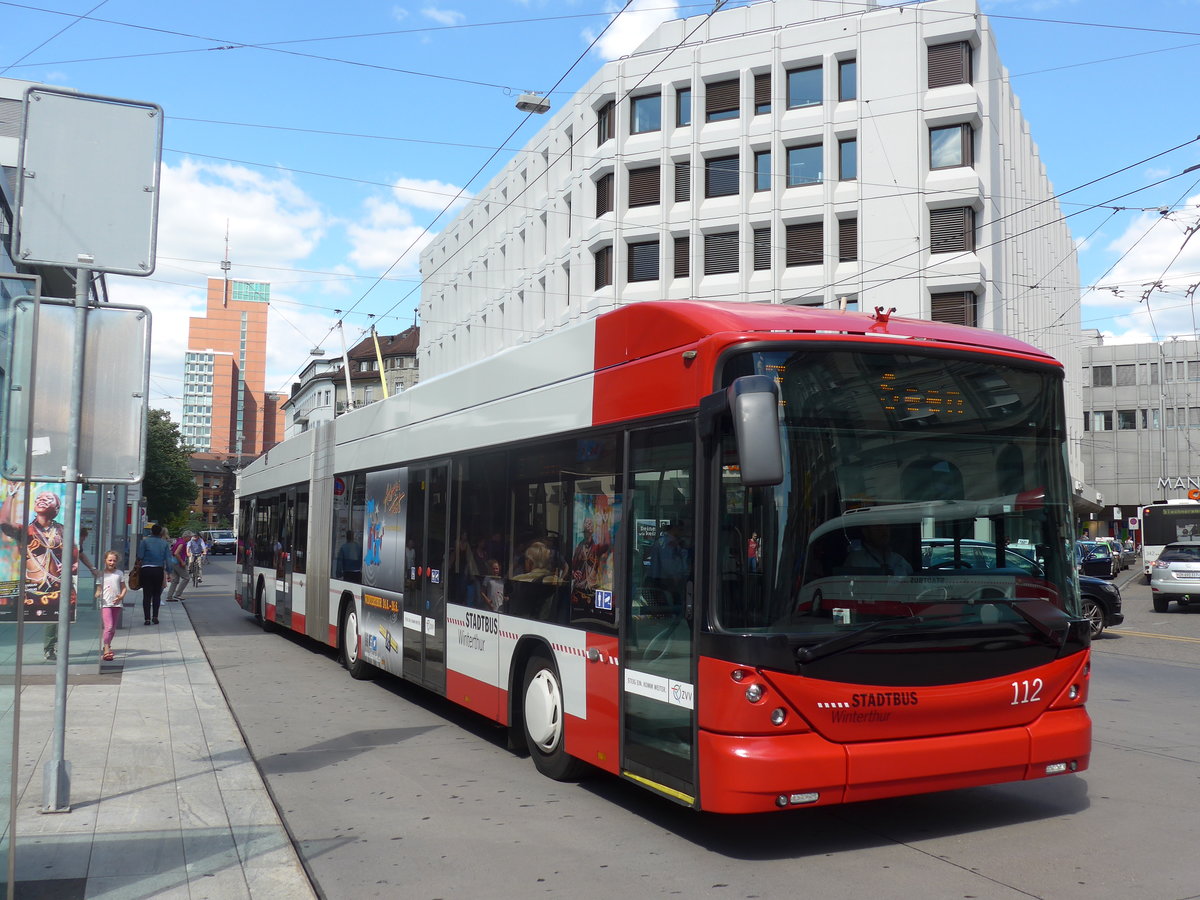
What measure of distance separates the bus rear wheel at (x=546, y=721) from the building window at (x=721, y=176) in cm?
3232

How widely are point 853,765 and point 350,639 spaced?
29.0ft

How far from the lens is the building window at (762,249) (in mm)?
37594

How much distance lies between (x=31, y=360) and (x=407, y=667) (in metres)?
6.55

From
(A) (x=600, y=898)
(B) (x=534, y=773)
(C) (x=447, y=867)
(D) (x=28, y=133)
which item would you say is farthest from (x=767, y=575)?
(D) (x=28, y=133)

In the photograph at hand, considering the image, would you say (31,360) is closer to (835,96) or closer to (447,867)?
(447,867)

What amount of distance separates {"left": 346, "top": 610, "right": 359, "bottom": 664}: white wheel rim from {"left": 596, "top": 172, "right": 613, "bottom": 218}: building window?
2851cm

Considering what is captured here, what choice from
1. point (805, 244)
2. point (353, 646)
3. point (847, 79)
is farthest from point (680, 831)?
point (847, 79)

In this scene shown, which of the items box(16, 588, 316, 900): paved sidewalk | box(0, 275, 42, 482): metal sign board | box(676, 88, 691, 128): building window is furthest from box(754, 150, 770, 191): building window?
box(0, 275, 42, 482): metal sign board

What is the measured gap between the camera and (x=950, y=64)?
1380 inches

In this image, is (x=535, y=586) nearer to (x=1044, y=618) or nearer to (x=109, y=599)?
(x=1044, y=618)

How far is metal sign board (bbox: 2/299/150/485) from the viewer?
687cm

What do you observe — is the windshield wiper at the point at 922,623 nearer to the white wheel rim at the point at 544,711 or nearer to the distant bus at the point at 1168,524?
the white wheel rim at the point at 544,711

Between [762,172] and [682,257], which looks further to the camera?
[682,257]

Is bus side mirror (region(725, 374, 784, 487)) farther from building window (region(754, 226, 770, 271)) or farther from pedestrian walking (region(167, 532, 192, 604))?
building window (region(754, 226, 770, 271))
